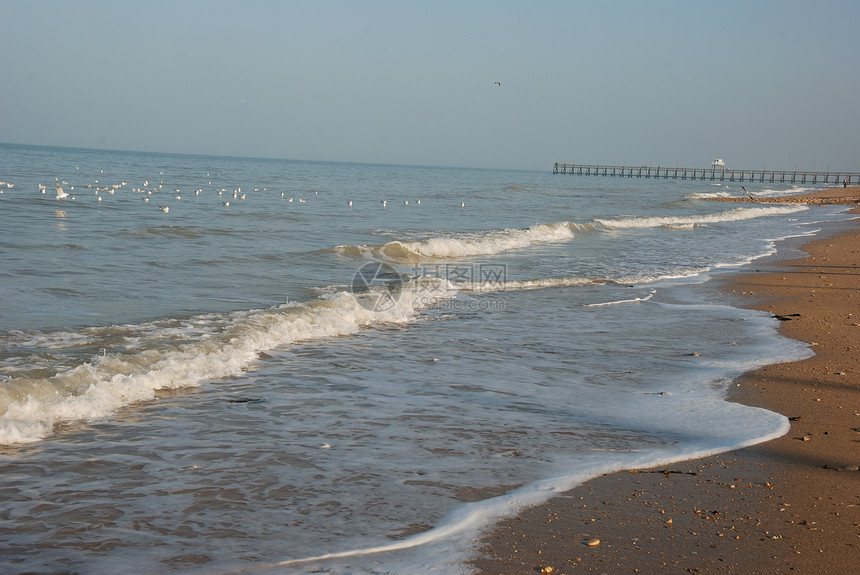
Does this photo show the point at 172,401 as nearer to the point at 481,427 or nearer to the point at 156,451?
the point at 156,451

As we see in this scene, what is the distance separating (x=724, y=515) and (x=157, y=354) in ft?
18.4

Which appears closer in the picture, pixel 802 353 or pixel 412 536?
pixel 412 536

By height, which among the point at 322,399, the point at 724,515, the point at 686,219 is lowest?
the point at 322,399

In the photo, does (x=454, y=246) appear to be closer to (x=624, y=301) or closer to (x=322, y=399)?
(x=624, y=301)

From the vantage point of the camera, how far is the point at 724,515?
4.14 metres

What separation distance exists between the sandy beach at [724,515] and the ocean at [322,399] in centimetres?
21

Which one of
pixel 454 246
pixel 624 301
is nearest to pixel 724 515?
pixel 624 301

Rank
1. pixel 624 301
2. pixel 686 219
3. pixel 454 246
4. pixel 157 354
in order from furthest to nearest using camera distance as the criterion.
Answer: pixel 686 219
pixel 454 246
pixel 624 301
pixel 157 354

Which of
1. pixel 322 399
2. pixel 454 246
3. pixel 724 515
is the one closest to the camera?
pixel 724 515

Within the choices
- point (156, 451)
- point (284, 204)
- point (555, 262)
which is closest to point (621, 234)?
point (555, 262)

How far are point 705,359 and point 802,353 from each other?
4.09 ft

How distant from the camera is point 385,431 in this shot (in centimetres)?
566

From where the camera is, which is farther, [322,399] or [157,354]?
[157,354]

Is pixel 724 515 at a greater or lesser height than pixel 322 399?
greater
